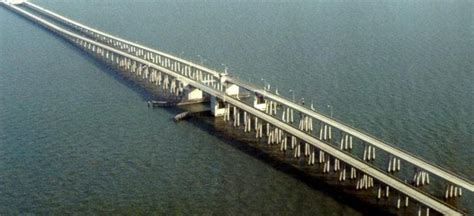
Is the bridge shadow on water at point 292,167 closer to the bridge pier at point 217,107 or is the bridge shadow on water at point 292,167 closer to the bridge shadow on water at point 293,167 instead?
the bridge shadow on water at point 293,167

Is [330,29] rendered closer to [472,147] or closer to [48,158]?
[472,147]

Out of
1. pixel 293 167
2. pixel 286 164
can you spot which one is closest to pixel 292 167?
pixel 293 167

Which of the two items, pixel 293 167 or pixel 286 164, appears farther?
→ pixel 286 164

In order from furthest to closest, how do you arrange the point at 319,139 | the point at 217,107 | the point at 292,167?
the point at 217,107 < the point at 319,139 < the point at 292,167

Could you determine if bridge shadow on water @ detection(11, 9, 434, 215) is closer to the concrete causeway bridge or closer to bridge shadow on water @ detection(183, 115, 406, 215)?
bridge shadow on water @ detection(183, 115, 406, 215)

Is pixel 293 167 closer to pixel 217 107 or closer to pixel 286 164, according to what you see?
pixel 286 164

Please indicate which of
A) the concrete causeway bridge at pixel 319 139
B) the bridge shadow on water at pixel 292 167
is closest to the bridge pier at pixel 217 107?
the concrete causeway bridge at pixel 319 139

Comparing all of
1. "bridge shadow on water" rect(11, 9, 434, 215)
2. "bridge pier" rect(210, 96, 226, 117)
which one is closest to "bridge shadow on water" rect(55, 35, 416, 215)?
"bridge shadow on water" rect(11, 9, 434, 215)

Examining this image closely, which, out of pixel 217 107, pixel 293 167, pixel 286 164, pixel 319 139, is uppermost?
pixel 217 107

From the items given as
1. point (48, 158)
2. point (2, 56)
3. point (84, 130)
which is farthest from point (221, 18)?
point (48, 158)
